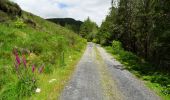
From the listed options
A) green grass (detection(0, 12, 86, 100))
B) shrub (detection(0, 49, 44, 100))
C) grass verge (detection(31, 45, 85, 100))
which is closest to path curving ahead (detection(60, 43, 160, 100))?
grass verge (detection(31, 45, 85, 100))

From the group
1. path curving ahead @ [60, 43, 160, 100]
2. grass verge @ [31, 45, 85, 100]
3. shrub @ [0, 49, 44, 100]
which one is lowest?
path curving ahead @ [60, 43, 160, 100]

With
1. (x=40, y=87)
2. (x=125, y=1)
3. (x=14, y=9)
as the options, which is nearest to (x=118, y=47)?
(x=125, y=1)

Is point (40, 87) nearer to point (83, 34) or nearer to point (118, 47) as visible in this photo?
point (118, 47)

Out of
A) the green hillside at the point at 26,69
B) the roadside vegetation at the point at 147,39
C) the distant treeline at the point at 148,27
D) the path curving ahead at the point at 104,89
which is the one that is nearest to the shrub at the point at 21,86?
the green hillside at the point at 26,69

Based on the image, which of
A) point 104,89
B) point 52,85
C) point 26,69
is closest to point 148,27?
→ point 104,89

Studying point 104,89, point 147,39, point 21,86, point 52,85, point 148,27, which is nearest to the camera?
point 21,86

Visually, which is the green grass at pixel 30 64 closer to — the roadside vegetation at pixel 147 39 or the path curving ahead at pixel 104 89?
the path curving ahead at pixel 104 89

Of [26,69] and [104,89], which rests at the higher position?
[26,69]

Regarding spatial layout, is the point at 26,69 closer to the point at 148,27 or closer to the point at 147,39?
the point at 148,27

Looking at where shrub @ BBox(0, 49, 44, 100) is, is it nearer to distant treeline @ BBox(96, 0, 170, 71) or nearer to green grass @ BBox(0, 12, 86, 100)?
green grass @ BBox(0, 12, 86, 100)

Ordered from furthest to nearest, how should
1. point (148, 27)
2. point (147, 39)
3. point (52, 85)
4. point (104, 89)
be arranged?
point (147, 39)
point (148, 27)
point (104, 89)
point (52, 85)

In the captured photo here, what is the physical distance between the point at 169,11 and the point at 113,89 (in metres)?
15.7

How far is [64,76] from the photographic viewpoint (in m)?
16.8

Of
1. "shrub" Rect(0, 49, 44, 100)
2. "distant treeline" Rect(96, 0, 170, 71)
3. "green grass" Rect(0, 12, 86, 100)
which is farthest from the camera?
"distant treeline" Rect(96, 0, 170, 71)
